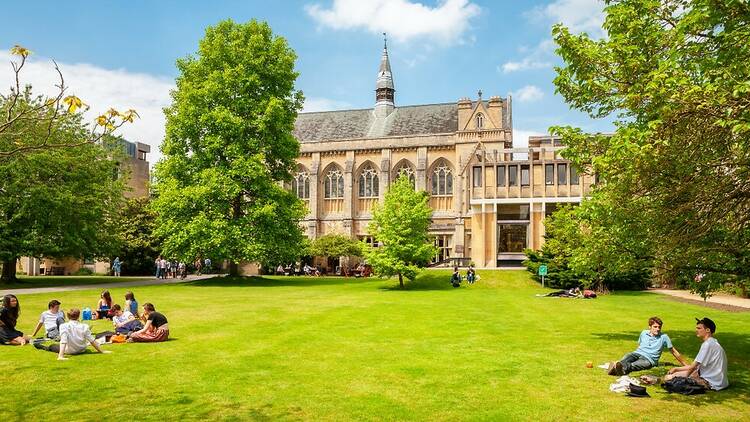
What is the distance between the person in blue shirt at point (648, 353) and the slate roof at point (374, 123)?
177 feet

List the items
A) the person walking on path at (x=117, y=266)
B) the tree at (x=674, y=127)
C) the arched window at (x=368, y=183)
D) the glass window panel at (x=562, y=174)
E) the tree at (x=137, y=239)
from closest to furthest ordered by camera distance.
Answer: the tree at (x=674, y=127) → the glass window panel at (x=562, y=174) → the person walking on path at (x=117, y=266) → the tree at (x=137, y=239) → the arched window at (x=368, y=183)

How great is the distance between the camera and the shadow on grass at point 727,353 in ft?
32.4

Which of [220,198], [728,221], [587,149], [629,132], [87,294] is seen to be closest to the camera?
[629,132]

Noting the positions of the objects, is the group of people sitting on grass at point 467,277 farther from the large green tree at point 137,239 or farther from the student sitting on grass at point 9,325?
the large green tree at point 137,239

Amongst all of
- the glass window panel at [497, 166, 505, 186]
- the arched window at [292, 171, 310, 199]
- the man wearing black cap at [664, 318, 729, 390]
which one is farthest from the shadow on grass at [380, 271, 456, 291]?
the arched window at [292, 171, 310, 199]

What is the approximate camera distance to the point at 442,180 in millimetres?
64500

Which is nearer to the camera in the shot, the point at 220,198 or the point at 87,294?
the point at 87,294

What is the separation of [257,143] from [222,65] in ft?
18.7

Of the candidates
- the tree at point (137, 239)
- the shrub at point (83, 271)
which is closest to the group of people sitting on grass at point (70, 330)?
the tree at point (137, 239)

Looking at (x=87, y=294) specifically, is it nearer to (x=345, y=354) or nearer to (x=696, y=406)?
(x=345, y=354)

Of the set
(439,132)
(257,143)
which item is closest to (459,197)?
(439,132)

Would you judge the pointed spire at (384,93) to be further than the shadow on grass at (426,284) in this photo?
Yes

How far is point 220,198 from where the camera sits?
37344mm

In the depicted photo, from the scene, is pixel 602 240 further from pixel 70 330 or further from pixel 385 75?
pixel 385 75
